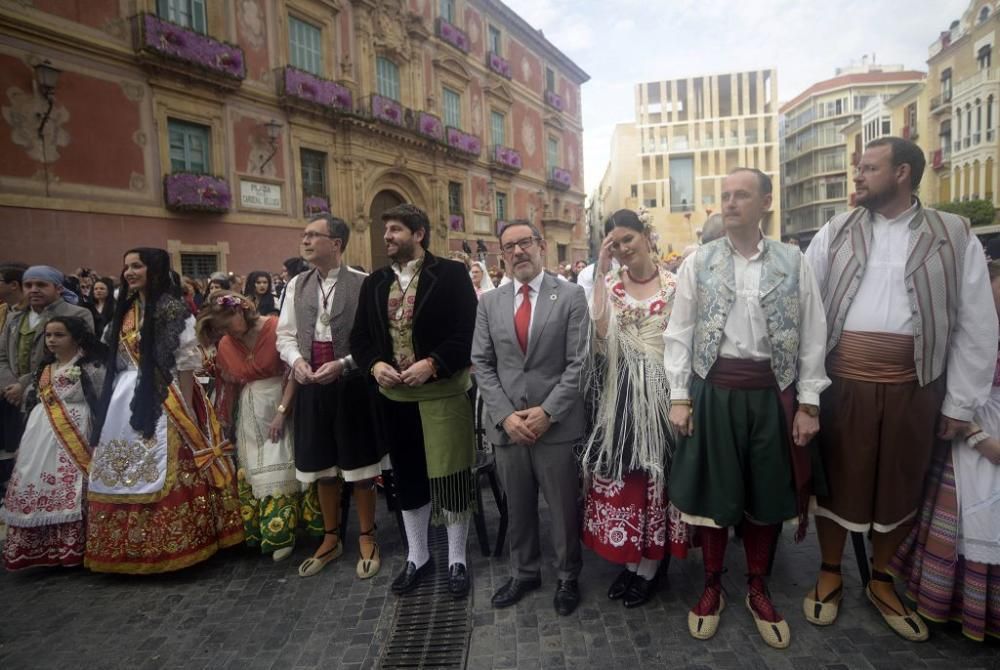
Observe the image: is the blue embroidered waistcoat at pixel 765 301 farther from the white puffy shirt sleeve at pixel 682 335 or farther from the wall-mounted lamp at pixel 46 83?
the wall-mounted lamp at pixel 46 83

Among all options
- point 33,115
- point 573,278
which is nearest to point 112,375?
point 33,115

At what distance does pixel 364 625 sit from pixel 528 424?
1386 millimetres

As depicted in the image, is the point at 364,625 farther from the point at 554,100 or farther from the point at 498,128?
the point at 554,100

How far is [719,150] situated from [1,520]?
60474 millimetres

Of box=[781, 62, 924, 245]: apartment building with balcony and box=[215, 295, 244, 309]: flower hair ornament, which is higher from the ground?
box=[781, 62, 924, 245]: apartment building with balcony

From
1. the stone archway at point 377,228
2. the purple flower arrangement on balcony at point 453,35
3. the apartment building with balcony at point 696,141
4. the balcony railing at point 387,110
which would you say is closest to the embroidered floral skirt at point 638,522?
the stone archway at point 377,228

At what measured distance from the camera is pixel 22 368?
4230 millimetres

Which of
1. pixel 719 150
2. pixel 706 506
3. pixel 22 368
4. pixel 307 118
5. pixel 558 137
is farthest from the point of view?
pixel 719 150

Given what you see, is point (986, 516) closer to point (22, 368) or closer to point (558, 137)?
point (22, 368)

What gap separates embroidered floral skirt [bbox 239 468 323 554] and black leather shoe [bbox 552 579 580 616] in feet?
5.51

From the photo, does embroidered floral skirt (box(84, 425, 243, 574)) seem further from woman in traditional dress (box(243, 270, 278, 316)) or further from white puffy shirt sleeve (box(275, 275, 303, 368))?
woman in traditional dress (box(243, 270, 278, 316))

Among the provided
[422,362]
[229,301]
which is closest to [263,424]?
[229,301]

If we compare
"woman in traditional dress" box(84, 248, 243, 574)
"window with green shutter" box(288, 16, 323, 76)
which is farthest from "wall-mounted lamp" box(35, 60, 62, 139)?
"woman in traditional dress" box(84, 248, 243, 574)

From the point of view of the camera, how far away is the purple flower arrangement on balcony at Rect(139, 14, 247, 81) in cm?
1073
